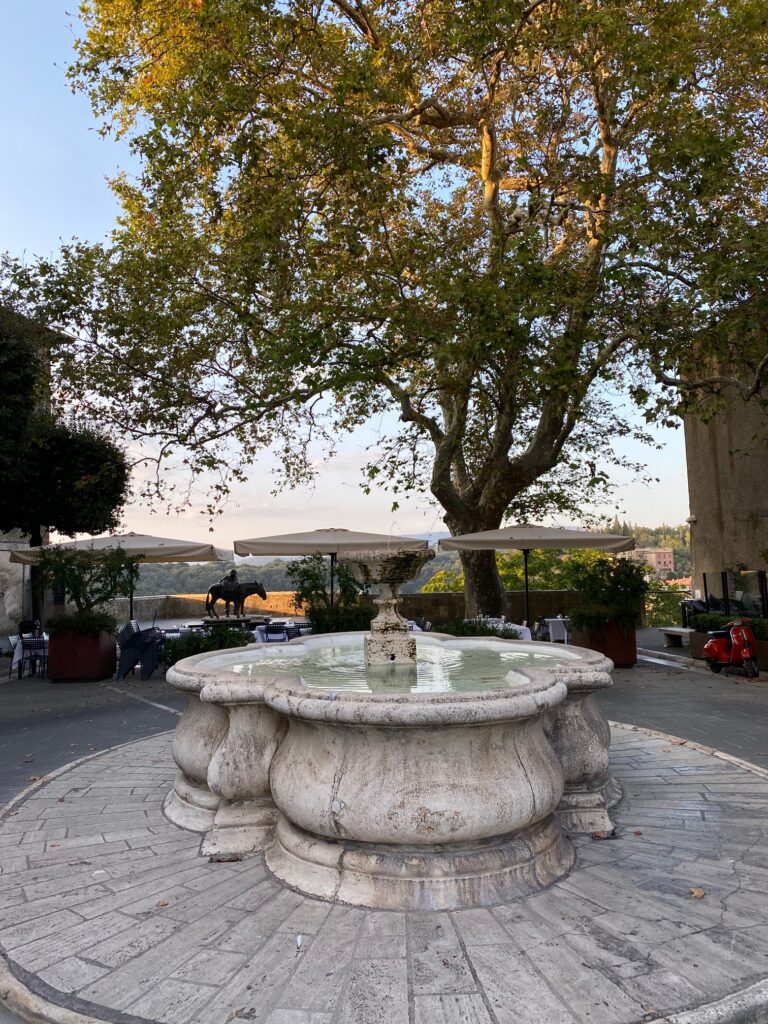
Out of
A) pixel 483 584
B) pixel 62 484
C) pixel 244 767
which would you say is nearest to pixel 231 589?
pixel 62 484

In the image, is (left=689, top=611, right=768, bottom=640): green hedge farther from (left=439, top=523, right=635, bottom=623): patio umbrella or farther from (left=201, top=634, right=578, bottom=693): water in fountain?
(left=201, top=634, right=578, bottom=693): water in fountain

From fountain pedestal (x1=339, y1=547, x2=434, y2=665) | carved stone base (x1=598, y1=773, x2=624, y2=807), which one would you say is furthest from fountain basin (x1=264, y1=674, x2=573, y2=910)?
fountain pedestal (x1=339, y1=547, x2=434, y2=665)

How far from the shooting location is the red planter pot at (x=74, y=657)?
1070 cm

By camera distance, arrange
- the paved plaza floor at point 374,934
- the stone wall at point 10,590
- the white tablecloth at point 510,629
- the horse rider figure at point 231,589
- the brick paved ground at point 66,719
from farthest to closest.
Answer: the stone wall at point 10,590 → the horse rider figure at point 231,589 → the white tablecloth at point 510,629 → the brick paved ground at point 66,719 → the paved plaza floor at point 374,934

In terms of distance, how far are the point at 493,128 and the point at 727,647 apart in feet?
29.3

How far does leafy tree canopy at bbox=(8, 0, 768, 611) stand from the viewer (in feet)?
28.3

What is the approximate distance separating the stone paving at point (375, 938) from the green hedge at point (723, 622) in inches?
284

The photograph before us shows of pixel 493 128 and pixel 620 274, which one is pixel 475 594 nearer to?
pixel 620 274

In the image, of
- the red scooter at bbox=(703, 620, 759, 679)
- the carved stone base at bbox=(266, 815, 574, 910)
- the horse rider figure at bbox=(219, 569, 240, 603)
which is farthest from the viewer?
the horse rider figure at bbox=(219, 569, 240, 603)

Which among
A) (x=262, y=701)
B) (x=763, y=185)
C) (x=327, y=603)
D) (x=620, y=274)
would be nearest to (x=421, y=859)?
(x=262, y=701)

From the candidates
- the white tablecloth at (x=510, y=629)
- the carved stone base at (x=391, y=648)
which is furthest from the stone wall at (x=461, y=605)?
the carved stone base at (x=391, y=648)

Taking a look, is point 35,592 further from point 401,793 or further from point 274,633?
point 401,793

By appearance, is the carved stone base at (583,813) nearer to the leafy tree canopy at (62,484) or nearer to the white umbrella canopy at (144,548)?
the white umbrella canopy at (144,548)

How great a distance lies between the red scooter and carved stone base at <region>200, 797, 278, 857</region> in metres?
8.44
